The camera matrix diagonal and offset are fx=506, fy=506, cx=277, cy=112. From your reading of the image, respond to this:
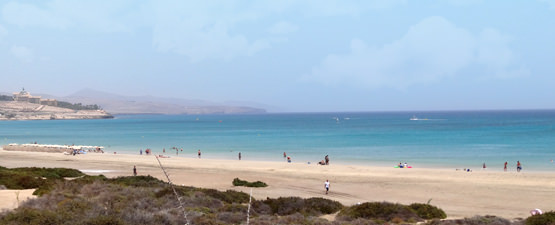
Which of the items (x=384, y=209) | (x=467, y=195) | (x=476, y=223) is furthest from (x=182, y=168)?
(x=476, y=223)

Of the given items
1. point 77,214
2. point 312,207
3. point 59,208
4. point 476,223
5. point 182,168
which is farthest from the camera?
point 182,168

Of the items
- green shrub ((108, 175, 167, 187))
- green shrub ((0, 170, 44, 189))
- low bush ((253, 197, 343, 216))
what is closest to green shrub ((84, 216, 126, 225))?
low bush ((253, 197, 343, 216))

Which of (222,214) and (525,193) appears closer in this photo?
(222,214)

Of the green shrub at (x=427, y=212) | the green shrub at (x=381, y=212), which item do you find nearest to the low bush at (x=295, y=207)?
the green shrub at (x=381, y=212)

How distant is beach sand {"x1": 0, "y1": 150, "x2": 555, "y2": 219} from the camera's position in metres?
20.1

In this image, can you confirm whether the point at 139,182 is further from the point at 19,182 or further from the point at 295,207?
the point at 295,207

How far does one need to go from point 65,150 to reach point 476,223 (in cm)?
4829

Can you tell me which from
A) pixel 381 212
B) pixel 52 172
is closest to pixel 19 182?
pixel 52 172

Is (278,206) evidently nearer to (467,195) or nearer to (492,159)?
(467,195)

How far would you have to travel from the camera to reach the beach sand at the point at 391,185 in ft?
66.1

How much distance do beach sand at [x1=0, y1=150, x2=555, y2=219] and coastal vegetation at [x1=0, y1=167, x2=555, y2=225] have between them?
2.52 meters

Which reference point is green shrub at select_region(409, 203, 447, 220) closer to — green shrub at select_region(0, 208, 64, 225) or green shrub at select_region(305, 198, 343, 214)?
green shrub at select_region(305, 198, 343, 214)

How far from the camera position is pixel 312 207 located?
1585 cm

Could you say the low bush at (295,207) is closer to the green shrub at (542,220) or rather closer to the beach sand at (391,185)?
the beach sand at (391,185)
